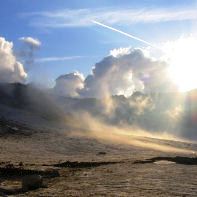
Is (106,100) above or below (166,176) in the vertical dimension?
above

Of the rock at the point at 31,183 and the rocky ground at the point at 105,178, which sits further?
the rock at the point at 31,183

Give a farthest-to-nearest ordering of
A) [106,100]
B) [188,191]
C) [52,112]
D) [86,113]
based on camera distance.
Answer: [106,100], [86,113], [52,112], [188,191]

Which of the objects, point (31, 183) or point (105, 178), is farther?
point (105, 178)

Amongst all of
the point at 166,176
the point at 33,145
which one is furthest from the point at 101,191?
the point at 33,145

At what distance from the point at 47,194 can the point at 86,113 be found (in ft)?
442

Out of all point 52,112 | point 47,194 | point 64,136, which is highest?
point 52,112

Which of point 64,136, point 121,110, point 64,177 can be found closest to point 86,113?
point 121,110

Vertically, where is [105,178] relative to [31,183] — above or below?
above

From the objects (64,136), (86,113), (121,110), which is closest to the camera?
(64,136)

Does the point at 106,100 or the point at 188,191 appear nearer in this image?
the point at 188,191

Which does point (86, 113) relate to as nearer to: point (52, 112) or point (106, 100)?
point (52, 112)

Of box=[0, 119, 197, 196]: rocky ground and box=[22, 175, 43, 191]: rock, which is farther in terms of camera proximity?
box=[22, 175, 43, 191]: rock

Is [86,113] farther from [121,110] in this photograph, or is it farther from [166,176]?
[166,176]

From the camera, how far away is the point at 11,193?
2683 centimetres
